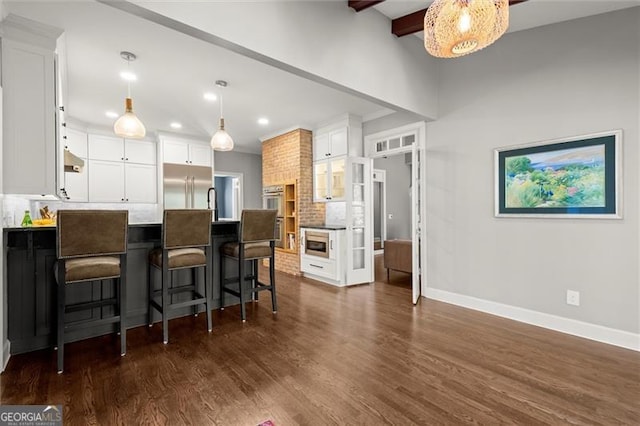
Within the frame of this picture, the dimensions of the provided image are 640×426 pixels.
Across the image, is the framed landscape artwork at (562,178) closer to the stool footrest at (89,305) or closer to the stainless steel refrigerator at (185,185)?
the stool footrest at (89,305)

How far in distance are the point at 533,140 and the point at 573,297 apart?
5.29 ft

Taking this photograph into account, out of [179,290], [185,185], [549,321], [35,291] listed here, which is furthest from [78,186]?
[549,321]

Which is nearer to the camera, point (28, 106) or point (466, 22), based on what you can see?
point (466, 22)

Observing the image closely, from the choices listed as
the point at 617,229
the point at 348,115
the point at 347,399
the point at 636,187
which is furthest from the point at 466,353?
the point at 348,115

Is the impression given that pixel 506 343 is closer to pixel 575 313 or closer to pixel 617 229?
pixel 575 313

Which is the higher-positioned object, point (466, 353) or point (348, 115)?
point (348, 115)

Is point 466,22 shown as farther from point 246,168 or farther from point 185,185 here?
point 246,168

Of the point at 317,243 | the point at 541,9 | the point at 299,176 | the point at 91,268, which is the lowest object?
the point at 317,243

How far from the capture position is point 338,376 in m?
2.19

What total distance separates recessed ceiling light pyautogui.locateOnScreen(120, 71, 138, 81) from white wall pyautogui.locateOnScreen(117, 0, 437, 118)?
1.97m

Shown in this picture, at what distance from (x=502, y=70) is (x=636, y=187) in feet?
5.70

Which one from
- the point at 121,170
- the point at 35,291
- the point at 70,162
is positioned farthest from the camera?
the point at 121,170

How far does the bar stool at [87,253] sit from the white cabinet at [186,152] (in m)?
4.09

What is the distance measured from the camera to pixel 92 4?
2.37m
